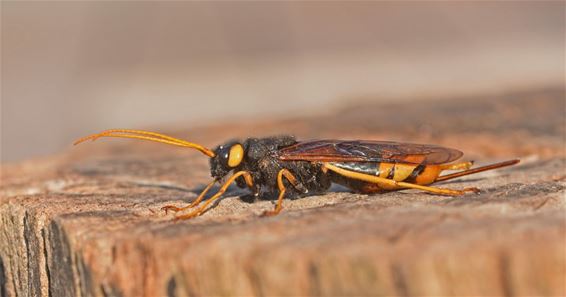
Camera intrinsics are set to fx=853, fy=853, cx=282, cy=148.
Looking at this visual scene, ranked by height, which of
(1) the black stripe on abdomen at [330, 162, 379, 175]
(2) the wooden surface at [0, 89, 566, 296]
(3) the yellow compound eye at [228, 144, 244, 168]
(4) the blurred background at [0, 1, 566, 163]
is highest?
(4) the blurred background at [0, 1, 566, 163]

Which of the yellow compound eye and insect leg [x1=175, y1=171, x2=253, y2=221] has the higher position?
the yellow compound eye

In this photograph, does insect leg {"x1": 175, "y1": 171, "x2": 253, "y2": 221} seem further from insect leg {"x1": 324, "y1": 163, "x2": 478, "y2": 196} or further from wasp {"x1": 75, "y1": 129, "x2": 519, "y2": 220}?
insect leg {"x1": 324, "y1": 163, "x2": 478, "y2": 196}

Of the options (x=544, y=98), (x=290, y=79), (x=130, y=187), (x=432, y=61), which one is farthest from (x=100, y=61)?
(x=130, y=187)

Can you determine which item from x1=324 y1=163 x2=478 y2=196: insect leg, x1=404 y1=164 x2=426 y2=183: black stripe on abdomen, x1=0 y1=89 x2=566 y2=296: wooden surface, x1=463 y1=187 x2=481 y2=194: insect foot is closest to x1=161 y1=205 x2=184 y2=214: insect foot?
x1=0 y1=89 x2=566 y2=296: wooden surface

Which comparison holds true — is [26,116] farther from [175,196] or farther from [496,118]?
[175,196]

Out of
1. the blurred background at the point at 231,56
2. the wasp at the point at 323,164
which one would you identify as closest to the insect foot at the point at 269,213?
the wasp at the point at 323,164

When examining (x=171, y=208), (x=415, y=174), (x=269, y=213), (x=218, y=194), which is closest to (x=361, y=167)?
(x=415, y=174)

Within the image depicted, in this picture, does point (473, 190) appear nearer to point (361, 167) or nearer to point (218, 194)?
point (361, 167)

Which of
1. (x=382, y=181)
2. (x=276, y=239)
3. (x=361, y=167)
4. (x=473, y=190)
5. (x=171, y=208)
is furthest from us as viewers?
(x=361, y=167)
